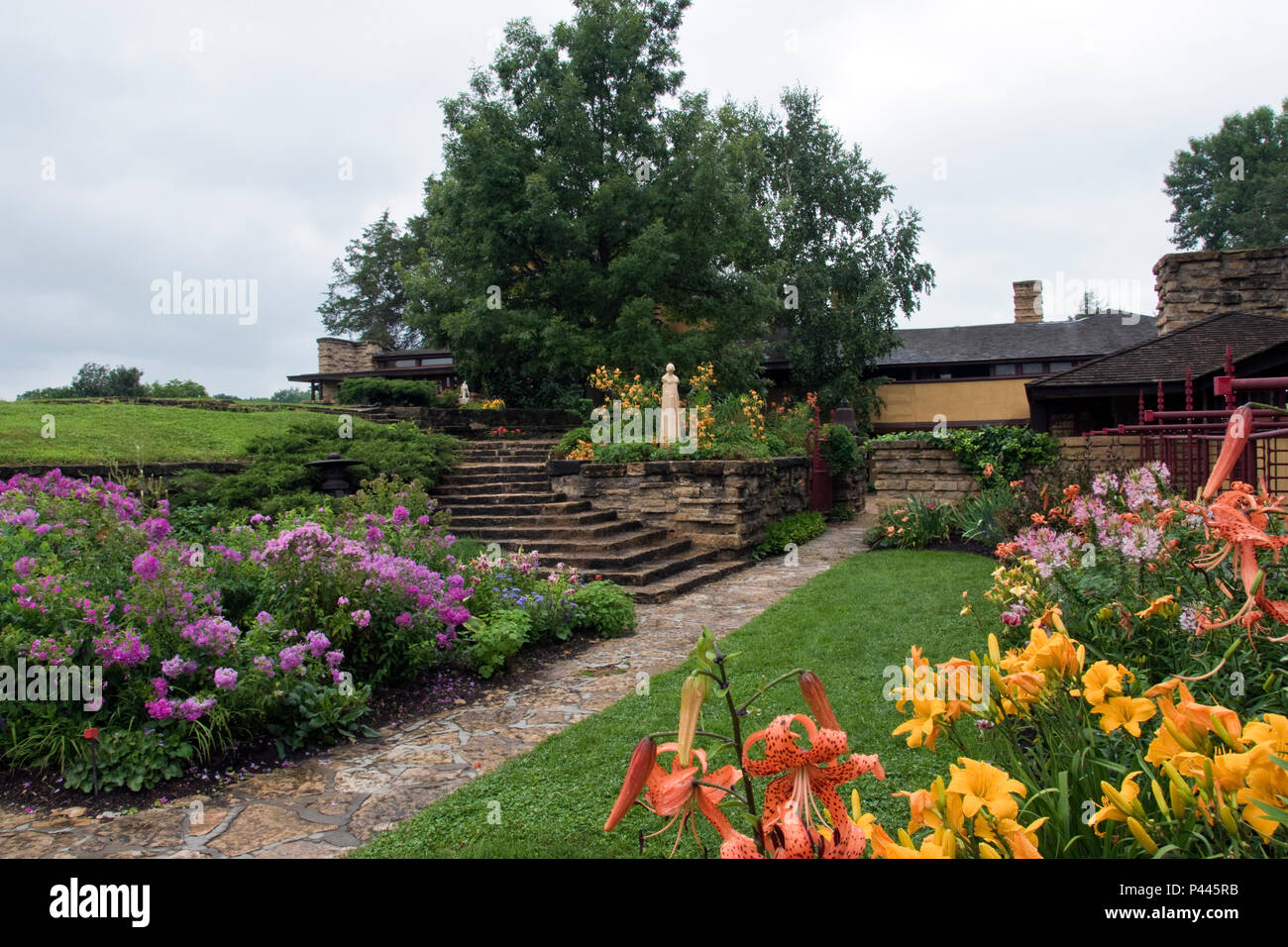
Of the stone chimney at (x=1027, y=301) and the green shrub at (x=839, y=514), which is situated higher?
the stone chimney at (x=1027, y=301)

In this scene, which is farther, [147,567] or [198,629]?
[147,567]

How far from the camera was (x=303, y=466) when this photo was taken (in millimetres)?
10109

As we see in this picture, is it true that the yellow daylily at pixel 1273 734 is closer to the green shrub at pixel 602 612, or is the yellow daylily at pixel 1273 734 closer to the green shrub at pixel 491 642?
the green shrub at pixel 491 642

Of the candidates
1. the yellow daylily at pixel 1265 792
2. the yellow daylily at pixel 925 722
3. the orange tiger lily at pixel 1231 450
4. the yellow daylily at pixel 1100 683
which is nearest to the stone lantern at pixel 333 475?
the yellow daylily at pixel 925 722

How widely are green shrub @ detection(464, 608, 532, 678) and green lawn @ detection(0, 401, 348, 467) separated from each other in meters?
6.21

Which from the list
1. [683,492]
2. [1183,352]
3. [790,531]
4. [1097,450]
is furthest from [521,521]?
A: [1183,352]

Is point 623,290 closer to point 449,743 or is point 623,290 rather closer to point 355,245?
point 449,743

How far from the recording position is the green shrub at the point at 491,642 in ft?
19.0

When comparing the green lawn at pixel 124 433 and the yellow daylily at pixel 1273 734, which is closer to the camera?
the yellow daylily at pixel 1273 734

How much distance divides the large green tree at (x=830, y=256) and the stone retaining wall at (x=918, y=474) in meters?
10.8

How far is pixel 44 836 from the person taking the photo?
338 centimetres

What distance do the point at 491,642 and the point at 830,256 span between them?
2270cm

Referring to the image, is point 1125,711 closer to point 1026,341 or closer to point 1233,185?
point 1026,341
